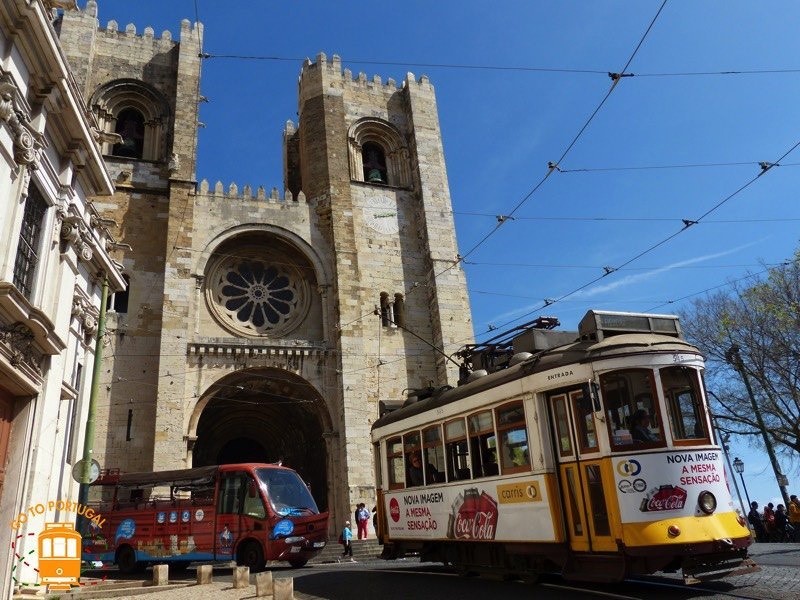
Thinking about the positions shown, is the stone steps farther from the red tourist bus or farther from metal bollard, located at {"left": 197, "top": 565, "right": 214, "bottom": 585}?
metal bollard, located at {"left": 197, "top": 565, "right": 214, "bottom": 585}

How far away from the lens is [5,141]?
6.79 meters

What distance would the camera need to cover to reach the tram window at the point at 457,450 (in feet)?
27.0

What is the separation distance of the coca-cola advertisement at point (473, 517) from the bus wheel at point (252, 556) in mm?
5165

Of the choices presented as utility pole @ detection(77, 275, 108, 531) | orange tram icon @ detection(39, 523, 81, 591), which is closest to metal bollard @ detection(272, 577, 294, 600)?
orange tram icon @ detection(39, 523, 81, 591)

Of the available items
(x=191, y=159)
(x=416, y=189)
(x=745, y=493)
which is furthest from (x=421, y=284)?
(x=745, y=493)

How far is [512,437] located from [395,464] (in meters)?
3.06

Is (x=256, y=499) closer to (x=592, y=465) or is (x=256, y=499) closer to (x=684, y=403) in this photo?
(x=592, y=465)

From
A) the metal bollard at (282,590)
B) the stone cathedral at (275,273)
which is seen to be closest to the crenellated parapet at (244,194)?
the stone cathedral at (275,273)

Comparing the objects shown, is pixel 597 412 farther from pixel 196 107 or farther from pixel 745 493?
pixel 196 107

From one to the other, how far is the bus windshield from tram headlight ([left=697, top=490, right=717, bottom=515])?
27.4 ft

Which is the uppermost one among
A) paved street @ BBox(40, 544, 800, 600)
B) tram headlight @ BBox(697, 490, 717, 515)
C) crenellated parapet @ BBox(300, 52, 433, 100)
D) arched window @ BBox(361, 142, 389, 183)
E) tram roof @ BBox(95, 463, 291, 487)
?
crenellated parapet @ BBox(300, 52, 433, 100)

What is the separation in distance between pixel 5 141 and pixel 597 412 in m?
7.00

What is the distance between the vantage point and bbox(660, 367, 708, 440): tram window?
646 centimetres

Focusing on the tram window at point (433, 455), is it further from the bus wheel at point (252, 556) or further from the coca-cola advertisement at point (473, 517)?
the bus wheel at point (252, 556)
